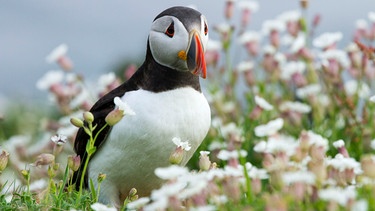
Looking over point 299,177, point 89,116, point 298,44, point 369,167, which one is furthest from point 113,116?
point 298,44

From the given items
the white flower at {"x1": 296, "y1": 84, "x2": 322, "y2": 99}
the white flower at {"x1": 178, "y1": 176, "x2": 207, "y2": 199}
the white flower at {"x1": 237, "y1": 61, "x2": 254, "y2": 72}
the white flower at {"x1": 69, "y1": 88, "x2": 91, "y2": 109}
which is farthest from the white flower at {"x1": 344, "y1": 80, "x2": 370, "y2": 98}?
the white flower at {"x1": 178, "y1": 176, "x2": 207, "y2": 199}

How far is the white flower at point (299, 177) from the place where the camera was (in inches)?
133

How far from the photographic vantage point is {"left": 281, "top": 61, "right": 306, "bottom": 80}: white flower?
7750 mm

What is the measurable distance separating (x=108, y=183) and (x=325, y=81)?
2790 millimetres

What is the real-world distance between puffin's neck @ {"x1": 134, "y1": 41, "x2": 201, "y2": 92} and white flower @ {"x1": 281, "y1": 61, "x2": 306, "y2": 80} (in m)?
2.88

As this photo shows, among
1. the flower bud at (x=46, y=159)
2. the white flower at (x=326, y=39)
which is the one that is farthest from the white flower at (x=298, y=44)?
the flower bud at (x=46, y=159)

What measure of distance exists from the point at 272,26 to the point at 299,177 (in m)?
4.72

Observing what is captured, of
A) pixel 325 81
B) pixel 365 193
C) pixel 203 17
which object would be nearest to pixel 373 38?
pixel 325 81

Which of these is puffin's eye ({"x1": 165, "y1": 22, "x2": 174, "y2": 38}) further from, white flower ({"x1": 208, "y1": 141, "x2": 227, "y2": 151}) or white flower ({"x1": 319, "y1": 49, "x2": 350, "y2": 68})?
white flower ({"x1": 319, "y1": 49, "x2": 350, "y2": 68})

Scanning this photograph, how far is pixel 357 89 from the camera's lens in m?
7.28

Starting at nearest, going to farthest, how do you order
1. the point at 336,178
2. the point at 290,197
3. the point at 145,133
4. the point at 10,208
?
the point at 290,197 → the point at 336,178 → the point at 10,208 → the point at 145,133

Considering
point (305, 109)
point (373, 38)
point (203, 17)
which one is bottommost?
point (305, 109)

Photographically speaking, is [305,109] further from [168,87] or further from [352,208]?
[352,208]

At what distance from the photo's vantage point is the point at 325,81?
7277mm
